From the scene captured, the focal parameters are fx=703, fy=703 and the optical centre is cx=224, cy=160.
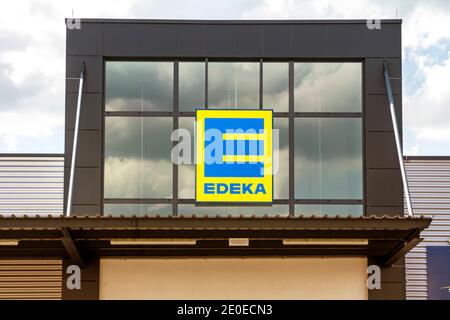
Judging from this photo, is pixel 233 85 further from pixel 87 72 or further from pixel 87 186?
pixel 87 186

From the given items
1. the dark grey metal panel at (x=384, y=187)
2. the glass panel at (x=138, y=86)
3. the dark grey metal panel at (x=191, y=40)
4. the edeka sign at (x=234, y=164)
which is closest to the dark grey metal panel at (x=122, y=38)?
the glass panel at (x=138, y=86)

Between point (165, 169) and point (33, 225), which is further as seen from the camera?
point (165, 169)

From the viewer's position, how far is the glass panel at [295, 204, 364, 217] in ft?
46.3

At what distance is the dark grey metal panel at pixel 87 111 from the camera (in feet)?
46.8

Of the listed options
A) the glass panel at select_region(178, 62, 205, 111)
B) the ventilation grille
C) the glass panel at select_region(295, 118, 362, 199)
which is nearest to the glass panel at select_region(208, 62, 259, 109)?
the glass panel at select_region(178, 62, 205, 111)

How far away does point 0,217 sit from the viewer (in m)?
11.2

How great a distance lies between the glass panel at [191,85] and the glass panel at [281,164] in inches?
65.4

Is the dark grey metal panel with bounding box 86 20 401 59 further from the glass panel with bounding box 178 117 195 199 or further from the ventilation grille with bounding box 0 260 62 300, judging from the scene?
the ventilation grille with bounding box 0 260 62 300

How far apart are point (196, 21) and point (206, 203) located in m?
3.74

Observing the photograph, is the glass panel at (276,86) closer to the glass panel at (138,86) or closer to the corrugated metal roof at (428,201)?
the glass panel at (138,86)

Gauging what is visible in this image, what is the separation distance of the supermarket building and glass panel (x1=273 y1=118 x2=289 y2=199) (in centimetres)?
2
